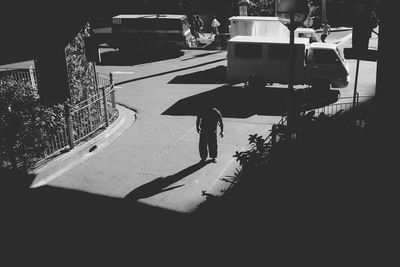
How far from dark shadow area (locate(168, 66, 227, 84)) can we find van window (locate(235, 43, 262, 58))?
87.4 inches

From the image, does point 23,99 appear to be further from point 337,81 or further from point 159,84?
point 337,81

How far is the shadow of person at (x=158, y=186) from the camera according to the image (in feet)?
27.7

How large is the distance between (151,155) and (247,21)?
13858 millimetres

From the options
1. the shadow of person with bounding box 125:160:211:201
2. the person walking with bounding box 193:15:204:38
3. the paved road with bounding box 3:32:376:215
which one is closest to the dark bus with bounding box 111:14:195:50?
the paved road with bounding box 3:32:376:215

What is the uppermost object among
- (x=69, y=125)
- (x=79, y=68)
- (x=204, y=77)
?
(x=79, y=68)

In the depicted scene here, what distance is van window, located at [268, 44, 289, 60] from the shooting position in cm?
1609

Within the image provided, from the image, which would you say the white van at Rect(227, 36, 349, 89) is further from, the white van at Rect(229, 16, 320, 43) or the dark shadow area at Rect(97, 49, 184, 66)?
the dark shadow area at Rect(97, 49, 184, 66)

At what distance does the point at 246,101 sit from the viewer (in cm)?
1545

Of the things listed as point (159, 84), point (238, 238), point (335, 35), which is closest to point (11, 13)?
point (159, 84)

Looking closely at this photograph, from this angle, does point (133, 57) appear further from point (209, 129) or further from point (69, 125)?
point (209, 129)

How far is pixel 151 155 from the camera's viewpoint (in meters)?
10.5

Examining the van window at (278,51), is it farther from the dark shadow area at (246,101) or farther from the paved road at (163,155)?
the paved road at (163,155)

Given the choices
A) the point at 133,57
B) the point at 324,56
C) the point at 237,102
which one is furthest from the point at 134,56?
the point at 324,56

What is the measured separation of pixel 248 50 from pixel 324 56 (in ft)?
9.39
